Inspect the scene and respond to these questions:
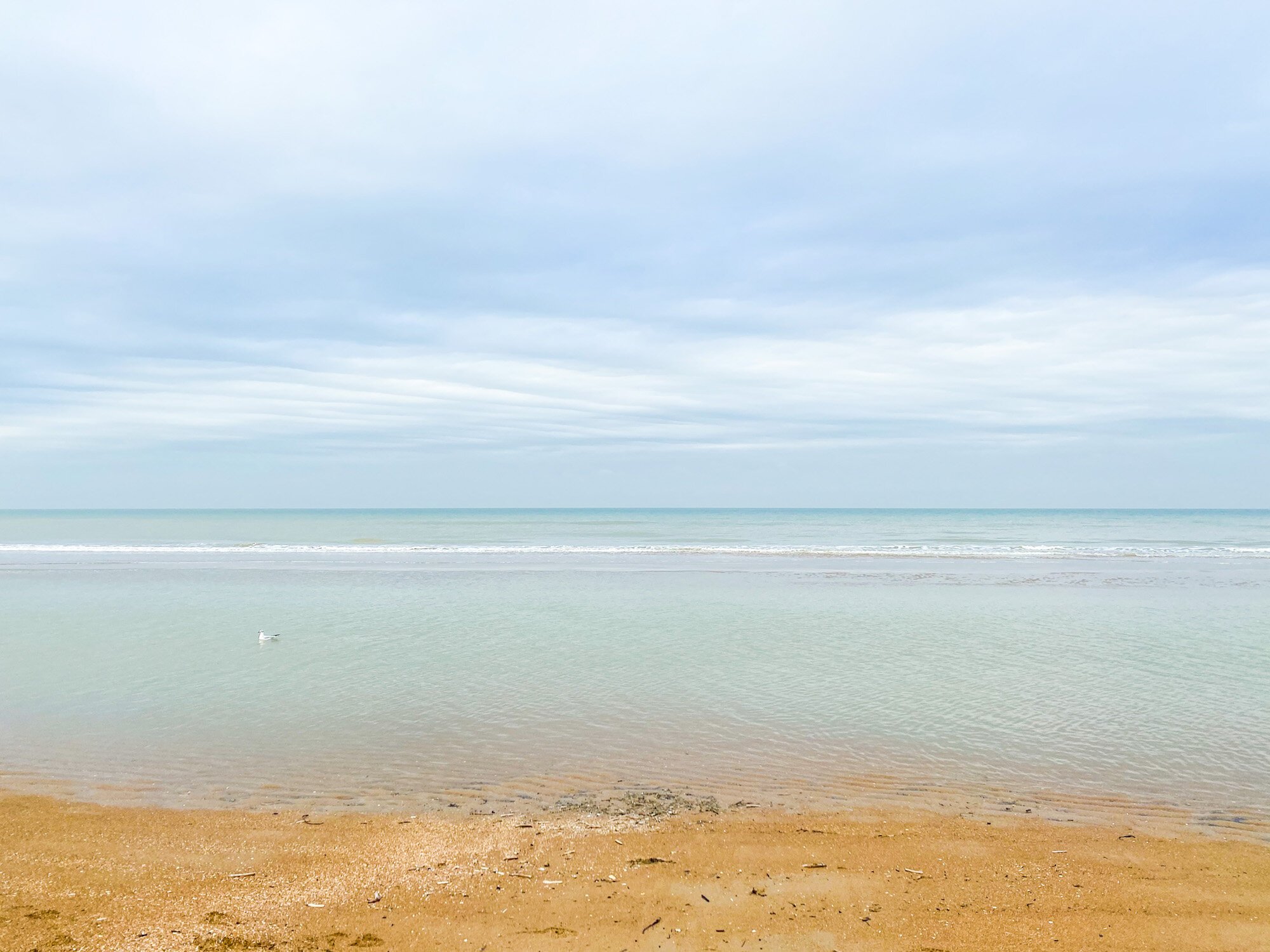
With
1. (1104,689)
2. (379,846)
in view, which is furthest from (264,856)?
(1104,689)

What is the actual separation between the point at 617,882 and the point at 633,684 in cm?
615

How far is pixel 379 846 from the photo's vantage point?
6062 millimetres

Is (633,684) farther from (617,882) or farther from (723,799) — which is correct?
(617,882)

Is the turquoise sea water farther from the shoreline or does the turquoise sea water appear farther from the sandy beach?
the sandy beach

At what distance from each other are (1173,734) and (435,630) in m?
12.9

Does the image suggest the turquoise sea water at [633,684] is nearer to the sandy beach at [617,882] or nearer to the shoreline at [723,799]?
the shoreline at [723,799]

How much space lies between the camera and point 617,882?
5.46m

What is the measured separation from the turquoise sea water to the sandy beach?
0.94 m

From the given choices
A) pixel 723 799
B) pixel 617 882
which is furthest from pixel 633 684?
pixel 617 882

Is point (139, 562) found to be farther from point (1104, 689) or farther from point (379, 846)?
point (1104, 689)

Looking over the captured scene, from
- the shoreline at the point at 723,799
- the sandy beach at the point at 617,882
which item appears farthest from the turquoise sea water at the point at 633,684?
the sandy beach at the point at 617,882

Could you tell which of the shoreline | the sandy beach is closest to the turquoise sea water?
the shoreline

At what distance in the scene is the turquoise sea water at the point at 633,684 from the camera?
8.01m

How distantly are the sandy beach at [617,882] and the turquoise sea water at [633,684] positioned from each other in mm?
936
